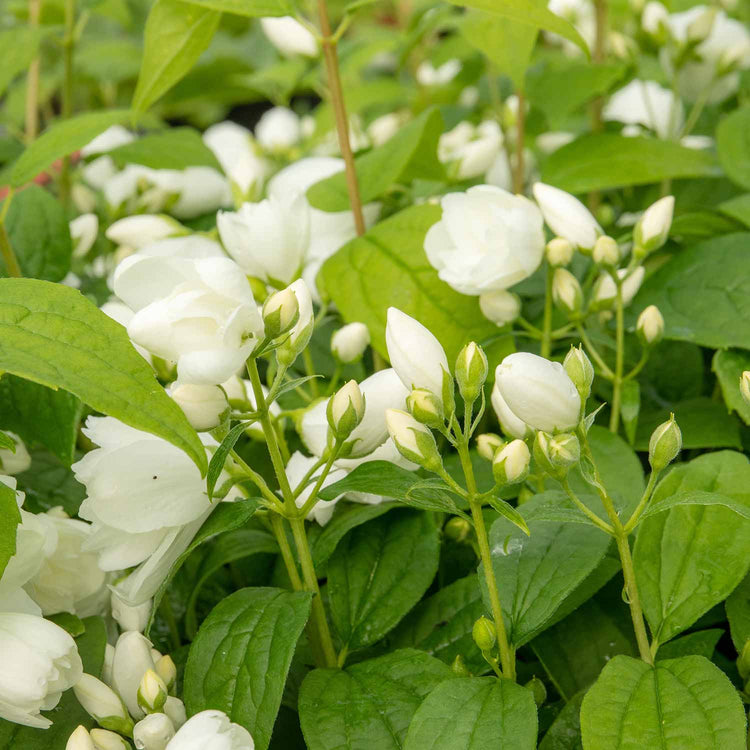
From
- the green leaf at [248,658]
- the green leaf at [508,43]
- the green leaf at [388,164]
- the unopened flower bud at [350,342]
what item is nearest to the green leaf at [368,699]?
the green leaf at [248,658]

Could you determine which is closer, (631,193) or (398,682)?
(398,682)

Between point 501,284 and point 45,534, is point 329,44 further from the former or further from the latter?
point 45,534

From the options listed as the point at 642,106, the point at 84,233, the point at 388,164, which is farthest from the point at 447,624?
the point at 642,106

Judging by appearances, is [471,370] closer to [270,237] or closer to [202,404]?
[202,404]

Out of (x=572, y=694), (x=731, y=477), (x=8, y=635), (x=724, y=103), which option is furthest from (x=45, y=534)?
(x=724, y=103)

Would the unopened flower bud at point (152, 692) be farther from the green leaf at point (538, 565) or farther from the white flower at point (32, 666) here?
the green leaf at point (538, 565)

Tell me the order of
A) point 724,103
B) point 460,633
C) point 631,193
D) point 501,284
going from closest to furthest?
point 460,633, point 501,284, point 631,193, point 724,103
